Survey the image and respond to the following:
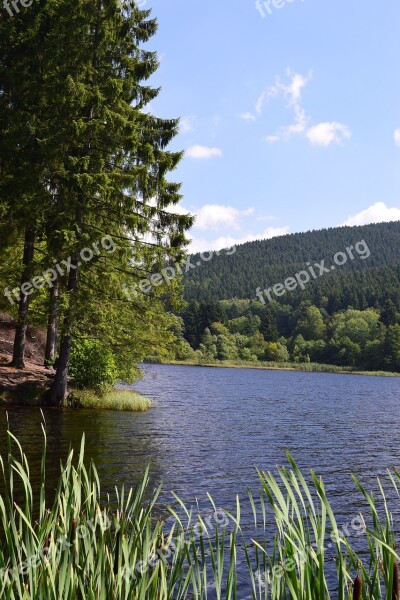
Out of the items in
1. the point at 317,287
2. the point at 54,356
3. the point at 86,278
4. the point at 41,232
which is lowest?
the point at 54,356

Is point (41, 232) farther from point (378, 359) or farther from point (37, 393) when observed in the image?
point (378, 359)

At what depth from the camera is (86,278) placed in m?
21.8

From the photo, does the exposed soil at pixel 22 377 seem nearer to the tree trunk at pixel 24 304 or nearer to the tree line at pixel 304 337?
the tree trunk at pixel 24 304

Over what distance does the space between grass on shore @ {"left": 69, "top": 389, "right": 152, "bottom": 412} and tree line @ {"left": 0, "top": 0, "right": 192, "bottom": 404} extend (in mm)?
1029

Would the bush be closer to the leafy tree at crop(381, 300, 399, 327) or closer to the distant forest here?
the distant forest

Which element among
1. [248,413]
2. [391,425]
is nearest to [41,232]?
[248,413]

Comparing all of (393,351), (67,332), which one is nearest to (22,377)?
(67,332)

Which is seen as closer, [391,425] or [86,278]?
[86,278]

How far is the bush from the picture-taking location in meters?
24.6

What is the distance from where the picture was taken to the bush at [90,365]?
2462cm

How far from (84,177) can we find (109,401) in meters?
9.83

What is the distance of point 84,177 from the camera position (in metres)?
19.6

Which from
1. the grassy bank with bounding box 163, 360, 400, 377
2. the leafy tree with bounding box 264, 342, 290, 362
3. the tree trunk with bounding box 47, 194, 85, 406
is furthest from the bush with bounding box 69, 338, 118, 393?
the leafy tree with bounding box 264, 342, 290, 362

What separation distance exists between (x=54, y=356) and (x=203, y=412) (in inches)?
309
